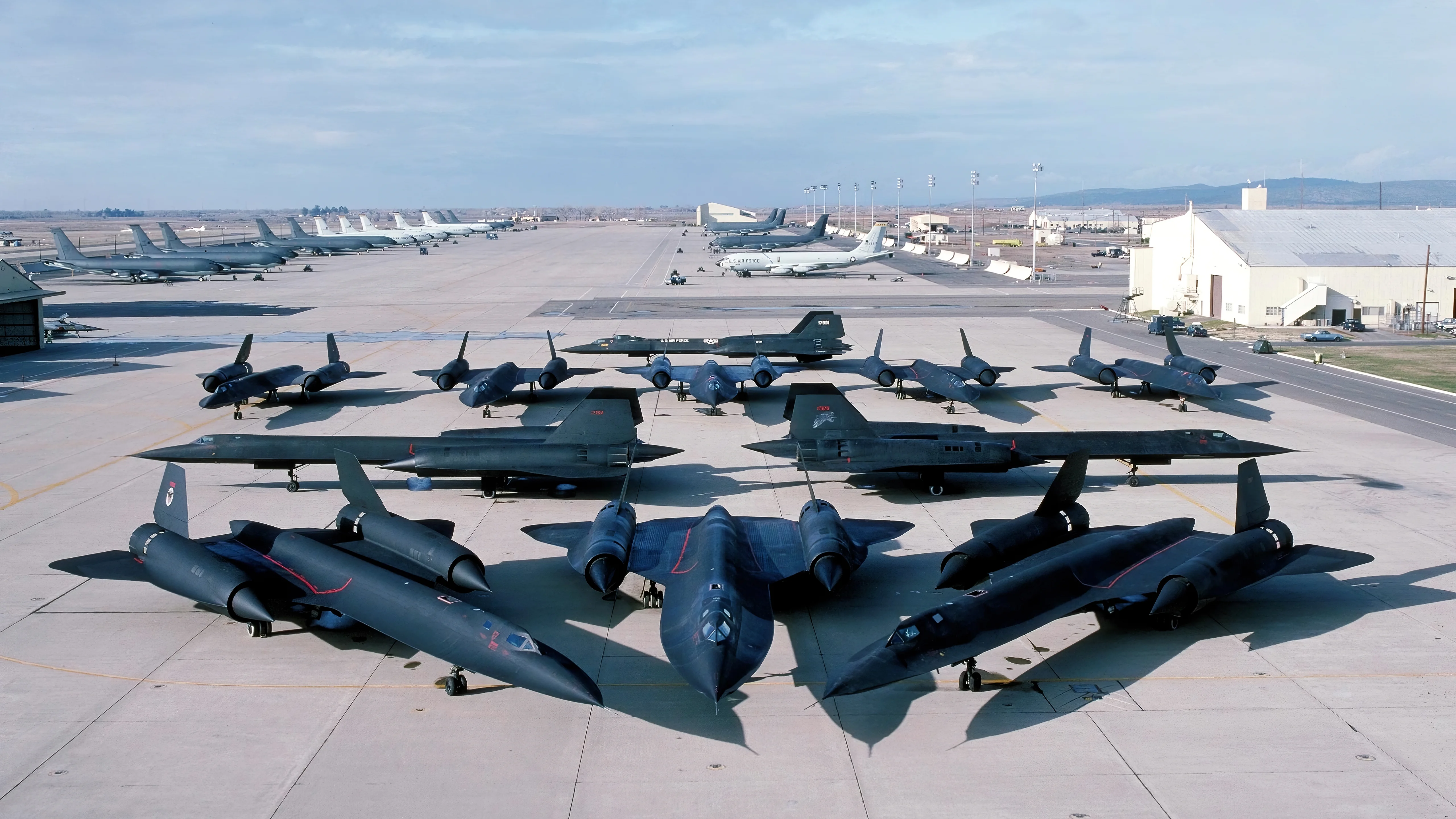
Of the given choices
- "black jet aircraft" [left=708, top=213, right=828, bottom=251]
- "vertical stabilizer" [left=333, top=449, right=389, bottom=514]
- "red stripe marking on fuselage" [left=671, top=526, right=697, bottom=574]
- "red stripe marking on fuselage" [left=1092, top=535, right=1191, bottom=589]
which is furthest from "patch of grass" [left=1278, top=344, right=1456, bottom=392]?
"black jet aircraft" [left=708, top=213, right=828, bottom=251]

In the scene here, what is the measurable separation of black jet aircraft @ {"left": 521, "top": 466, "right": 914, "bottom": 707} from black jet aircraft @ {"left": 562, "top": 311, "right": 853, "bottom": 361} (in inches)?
1093

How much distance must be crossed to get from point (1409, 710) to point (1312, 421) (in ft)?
93.1

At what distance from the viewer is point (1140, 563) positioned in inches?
877

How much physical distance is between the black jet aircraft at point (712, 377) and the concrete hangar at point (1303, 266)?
146ft

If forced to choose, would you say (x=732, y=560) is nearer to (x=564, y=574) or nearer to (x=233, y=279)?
(x=564, y=574)

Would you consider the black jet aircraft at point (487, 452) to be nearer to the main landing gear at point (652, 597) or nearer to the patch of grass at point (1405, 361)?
the main landing gear at point (652, 597)

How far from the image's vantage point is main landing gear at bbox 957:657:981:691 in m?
19.1

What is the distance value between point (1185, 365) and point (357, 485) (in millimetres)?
37081

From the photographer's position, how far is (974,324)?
256 feet

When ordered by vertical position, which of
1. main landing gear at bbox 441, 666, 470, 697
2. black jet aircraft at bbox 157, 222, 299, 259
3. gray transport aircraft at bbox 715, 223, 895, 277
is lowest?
main landing gear at bbox 441, 666, 470, 697

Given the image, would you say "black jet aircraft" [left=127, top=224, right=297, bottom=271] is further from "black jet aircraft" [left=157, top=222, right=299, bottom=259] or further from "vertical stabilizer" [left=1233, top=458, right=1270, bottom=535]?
"vertical stabilizer" [left=1233, top=458, right=1270, bottom=535]

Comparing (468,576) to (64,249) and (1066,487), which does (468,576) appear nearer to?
(1066,487)

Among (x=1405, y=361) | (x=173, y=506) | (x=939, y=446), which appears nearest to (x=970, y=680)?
(x=939, y=446)

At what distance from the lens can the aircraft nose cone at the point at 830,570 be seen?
21531 millimetres
